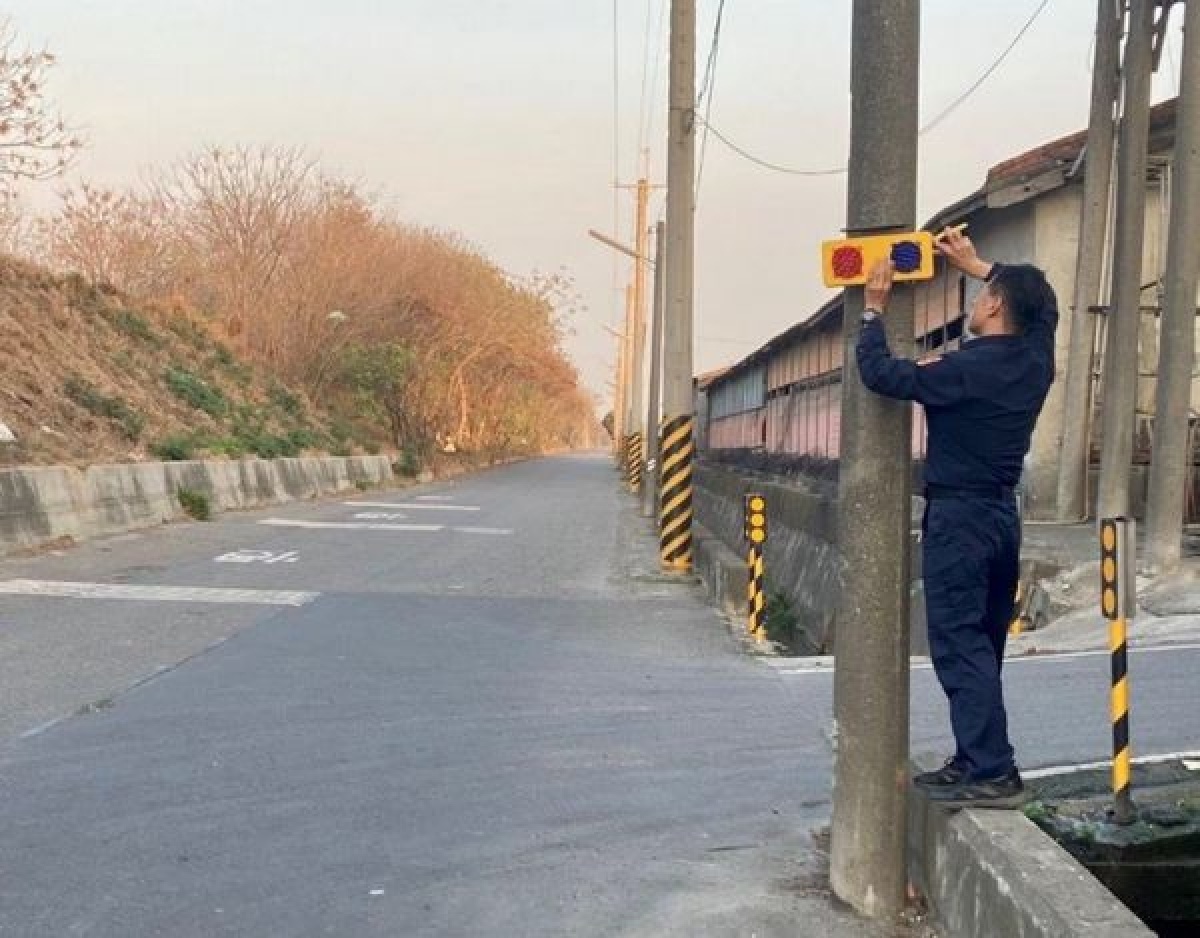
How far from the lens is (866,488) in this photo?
436 centimetres

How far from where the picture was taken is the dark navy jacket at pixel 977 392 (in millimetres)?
4094

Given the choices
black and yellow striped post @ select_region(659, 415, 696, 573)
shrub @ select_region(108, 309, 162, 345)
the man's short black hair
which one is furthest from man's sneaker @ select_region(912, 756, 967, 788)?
shrub @ select_region(108, 309, 162, 345)

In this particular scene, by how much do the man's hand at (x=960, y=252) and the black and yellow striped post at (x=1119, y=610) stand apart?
92cm

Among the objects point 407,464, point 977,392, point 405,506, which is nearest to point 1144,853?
point 977,392

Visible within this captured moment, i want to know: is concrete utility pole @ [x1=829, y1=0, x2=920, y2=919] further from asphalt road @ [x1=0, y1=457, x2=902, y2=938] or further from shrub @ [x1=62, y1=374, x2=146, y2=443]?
shrub @ [x1=62, y1=374, x2=146, y2=443]

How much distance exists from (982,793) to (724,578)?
886cm

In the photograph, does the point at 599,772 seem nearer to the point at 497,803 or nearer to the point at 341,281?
the point at 497,803

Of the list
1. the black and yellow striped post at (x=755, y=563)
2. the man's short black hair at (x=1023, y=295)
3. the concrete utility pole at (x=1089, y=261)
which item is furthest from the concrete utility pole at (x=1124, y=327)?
the man's short black hair at (x=1023, y=295)

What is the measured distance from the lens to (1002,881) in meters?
3.52

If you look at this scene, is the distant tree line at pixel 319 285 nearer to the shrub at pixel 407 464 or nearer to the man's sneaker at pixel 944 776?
the shrub at pixel 407 464

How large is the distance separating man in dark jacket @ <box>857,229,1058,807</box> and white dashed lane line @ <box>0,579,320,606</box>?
8292 millimetres

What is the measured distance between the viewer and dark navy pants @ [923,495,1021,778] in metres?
4.14

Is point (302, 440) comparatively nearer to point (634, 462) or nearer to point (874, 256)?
point (634, 462)

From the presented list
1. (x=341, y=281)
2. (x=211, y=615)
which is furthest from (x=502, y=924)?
(x=341, y=281)
